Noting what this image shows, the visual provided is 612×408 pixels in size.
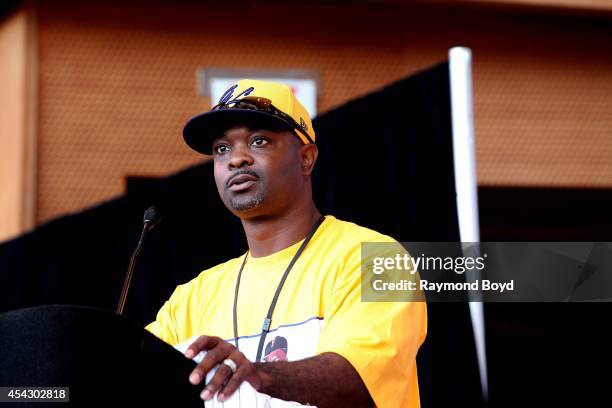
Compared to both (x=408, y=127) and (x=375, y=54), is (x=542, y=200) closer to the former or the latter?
(x=375, y=54)

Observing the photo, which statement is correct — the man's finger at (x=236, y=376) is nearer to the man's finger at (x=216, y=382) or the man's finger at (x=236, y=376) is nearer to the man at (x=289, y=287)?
the man's finger at (x=216, y=382)

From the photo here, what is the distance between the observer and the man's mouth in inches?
91.7

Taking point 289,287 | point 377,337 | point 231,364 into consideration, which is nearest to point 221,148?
point 289,287

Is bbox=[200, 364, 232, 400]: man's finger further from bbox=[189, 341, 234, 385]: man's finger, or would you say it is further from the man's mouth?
the man's mouth

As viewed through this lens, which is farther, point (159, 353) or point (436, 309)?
point (436, 309)

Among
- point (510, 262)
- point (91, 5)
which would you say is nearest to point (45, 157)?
point (91, 5)

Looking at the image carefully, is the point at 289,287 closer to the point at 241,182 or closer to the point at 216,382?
the point at 241,182

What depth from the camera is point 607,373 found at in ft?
18.8

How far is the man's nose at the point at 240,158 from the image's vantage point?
2330 millimetres

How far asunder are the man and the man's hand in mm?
127

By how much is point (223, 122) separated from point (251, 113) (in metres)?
0.10

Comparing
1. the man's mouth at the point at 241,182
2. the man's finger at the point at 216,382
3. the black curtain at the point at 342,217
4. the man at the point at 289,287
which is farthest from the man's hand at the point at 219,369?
the black curtain at the point at 342,217

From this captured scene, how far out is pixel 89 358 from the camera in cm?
160

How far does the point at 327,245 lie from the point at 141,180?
3.44m
